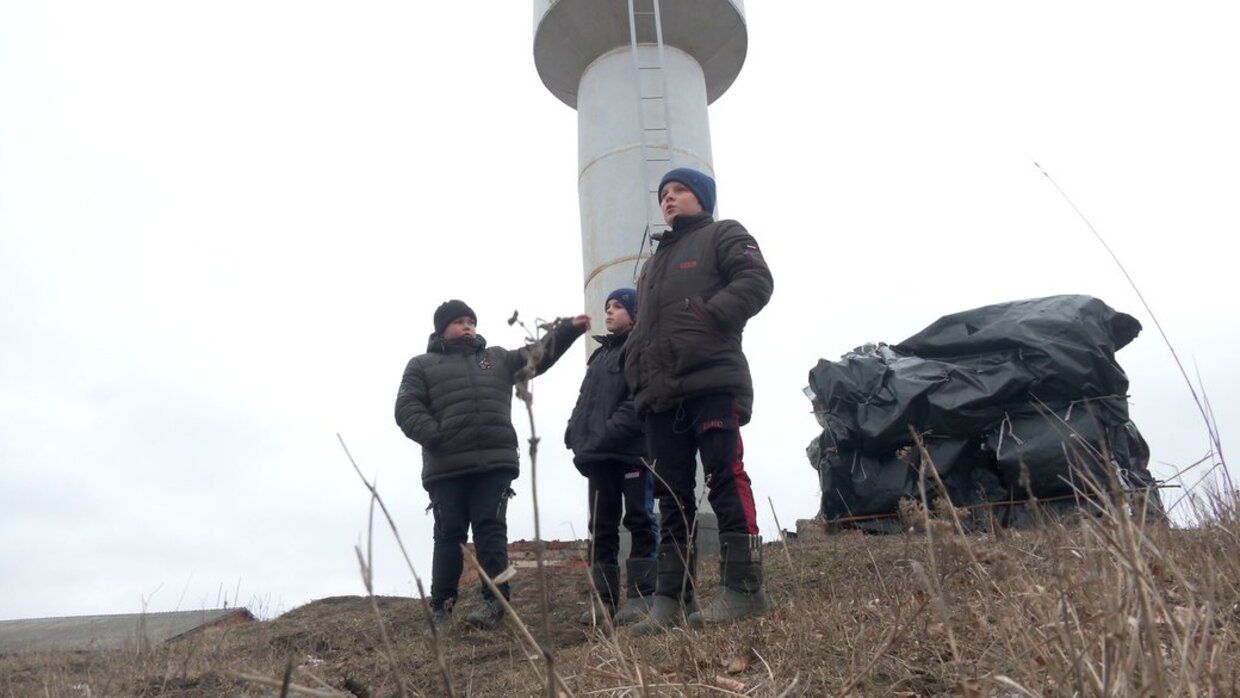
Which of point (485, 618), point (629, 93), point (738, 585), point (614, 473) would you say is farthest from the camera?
point (629, 93)

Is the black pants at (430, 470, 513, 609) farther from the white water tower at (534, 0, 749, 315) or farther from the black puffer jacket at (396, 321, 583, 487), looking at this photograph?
the white water tower at (534, 0, 749, 315)

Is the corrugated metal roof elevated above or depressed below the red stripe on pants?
below

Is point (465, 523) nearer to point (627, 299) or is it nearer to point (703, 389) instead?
point (627, 299)

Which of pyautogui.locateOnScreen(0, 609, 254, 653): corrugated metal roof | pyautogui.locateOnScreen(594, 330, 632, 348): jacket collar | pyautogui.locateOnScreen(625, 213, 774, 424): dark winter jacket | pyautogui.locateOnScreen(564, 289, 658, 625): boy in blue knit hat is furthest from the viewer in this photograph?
pyautogui.locateOnScreen(0, 609, 254, 653): corrugated metal roof

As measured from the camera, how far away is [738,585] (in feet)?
10.6

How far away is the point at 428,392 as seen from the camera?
4895mm

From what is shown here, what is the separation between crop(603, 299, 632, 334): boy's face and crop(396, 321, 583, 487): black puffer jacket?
0.28 metres

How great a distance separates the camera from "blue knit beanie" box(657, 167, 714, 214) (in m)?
4.04

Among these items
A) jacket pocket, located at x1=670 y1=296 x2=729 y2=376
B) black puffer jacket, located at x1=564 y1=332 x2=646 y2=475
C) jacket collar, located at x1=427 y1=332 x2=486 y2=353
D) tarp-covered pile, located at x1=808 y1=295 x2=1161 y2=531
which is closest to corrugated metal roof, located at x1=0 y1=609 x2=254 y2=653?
jacket collar, located at x1=427 y1=332 x2=486 y2=353

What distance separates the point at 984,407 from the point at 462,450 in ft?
Answer: 10.1

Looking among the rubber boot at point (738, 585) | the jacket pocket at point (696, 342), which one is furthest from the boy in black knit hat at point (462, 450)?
the rubber boot at point (738, 585)

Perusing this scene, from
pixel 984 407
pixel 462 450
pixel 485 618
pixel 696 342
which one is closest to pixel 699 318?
pixel 696 342

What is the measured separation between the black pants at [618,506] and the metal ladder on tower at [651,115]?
105 inches

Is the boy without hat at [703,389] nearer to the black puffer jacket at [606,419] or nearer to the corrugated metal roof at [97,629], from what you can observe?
the black puffer jacket at [606,419]
